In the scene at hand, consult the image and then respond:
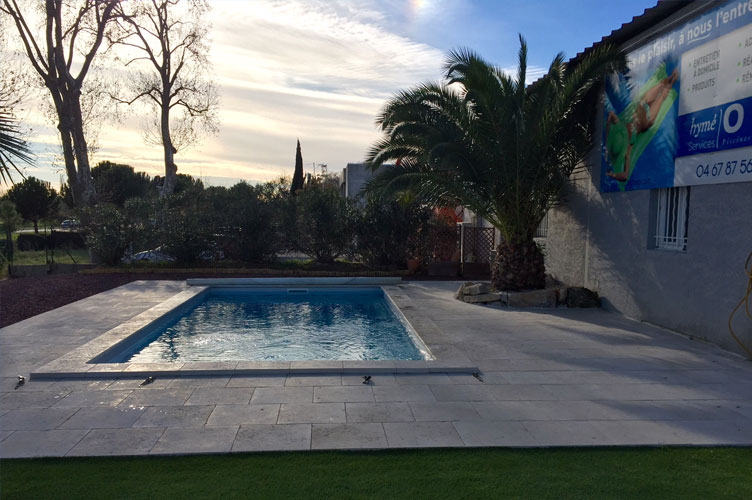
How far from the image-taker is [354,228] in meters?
15.6

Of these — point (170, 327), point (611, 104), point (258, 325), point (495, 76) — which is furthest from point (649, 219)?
point (170, 327)

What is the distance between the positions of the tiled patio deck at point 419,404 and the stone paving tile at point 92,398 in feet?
0.07

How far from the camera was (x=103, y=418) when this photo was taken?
4363 mm

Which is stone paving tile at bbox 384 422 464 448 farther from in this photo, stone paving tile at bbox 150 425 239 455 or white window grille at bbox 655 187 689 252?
white window grille at bbox 655 187 689 252

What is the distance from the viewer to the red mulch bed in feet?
30.7

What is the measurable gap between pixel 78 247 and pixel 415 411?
91.1 ft

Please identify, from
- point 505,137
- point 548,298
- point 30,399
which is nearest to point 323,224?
point 505,137

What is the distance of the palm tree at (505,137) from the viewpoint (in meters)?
9.20

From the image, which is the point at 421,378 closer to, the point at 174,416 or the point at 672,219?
the point at 174,416

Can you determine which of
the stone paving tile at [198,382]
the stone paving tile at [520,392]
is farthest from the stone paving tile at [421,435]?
the stone paving tile at [198,382]

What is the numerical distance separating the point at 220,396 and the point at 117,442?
1144 millimetres

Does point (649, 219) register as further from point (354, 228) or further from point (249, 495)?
point (354, 228)

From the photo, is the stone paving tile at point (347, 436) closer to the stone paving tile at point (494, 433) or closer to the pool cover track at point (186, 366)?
the stone paving tile at point (494, 433)

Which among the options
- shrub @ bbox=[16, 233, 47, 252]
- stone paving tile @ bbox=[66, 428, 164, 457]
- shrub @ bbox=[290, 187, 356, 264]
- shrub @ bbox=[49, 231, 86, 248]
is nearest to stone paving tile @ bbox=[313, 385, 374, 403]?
stone paving tile @ bbox=[66, 428, 164, 457]
